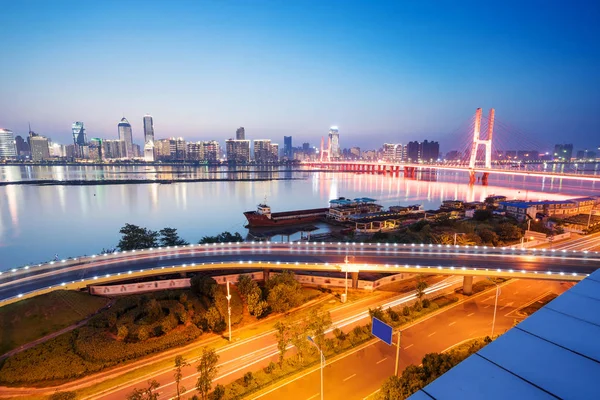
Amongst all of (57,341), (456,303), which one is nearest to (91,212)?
(57,341)

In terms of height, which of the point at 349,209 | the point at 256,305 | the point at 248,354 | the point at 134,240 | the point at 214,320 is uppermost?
the point at 134,240

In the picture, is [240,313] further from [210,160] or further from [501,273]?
[210,160]

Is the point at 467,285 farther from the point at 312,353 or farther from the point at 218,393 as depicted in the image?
the point at 218,393

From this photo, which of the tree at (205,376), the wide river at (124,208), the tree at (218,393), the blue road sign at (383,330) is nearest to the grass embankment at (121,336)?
the tree at (218,393)

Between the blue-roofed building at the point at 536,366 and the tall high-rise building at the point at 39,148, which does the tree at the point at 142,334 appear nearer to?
the blue-roofed building at the point at 536,366

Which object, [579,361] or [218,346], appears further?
[218,346]

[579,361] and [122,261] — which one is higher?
[579,361]

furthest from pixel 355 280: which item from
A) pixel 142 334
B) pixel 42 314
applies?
pixel 42 314
